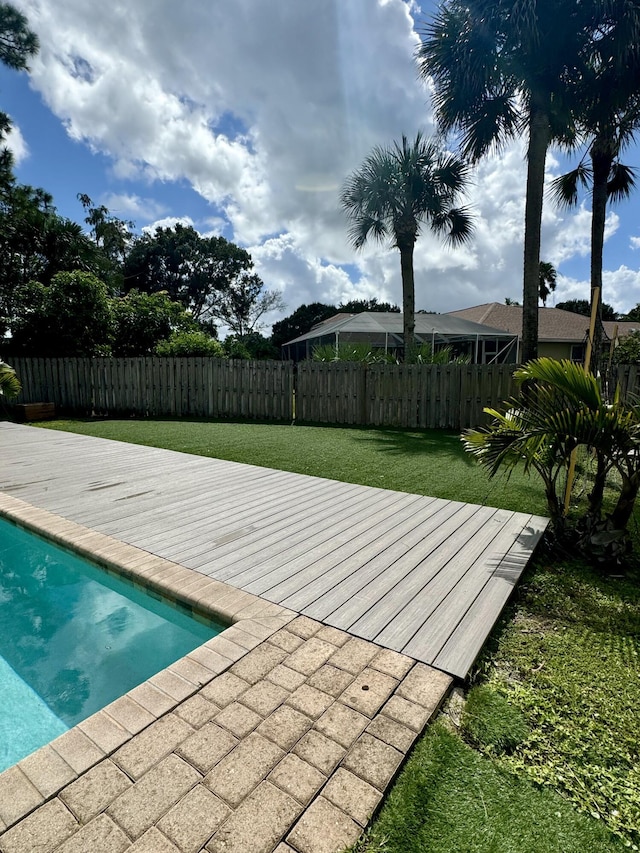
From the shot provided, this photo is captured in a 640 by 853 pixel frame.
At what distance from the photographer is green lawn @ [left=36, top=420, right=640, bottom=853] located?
1.29 metres

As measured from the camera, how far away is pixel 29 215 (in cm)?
1506

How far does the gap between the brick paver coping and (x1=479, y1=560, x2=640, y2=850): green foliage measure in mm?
378

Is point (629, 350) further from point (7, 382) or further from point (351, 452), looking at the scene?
point (7, 382)

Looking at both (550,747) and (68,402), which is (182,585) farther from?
(68,402)

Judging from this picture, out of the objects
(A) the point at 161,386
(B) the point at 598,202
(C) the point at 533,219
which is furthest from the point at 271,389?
(B) the point at 598,202

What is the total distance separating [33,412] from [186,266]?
22.9 meters

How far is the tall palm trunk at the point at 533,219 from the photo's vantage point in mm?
7770

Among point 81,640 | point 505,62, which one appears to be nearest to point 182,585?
point 81,640

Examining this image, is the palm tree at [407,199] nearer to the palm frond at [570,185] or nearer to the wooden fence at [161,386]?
the palm frond at [570,185]

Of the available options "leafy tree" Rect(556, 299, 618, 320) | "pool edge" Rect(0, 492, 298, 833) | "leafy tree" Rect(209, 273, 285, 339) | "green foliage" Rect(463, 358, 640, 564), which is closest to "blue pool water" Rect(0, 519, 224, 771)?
"pool edge" Rect(0, 492, 298, 833)

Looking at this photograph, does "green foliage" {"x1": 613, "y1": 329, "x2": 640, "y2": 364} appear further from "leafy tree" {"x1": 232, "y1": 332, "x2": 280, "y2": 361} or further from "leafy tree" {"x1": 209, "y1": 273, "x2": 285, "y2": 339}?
"leafy tree" {"x1": 209, "y1": 273, "x2": 285, "y2": 339}

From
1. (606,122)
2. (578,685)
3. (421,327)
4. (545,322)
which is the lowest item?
(578,685)

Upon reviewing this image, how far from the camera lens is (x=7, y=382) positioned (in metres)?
10.7

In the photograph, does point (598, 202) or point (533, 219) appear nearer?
point (533, 219)
